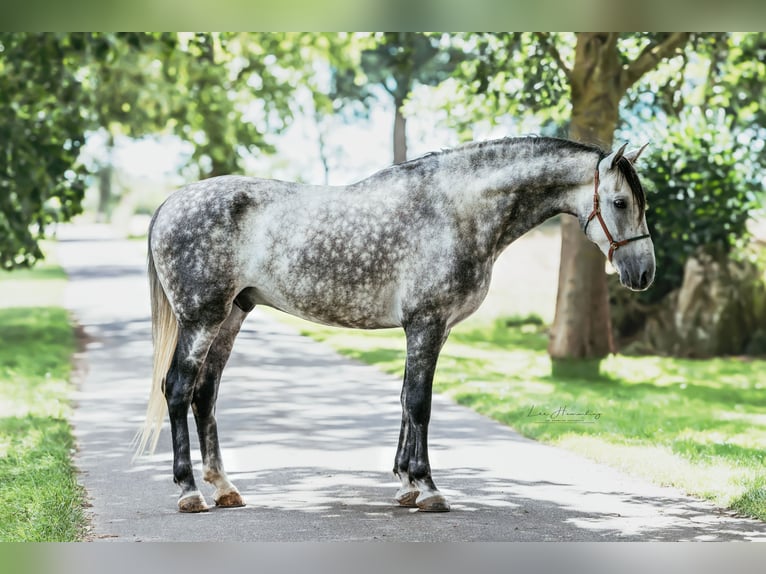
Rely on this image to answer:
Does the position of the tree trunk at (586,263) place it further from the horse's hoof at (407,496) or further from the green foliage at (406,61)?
the horse's hoof at (407,496)

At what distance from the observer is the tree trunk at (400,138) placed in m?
14.5

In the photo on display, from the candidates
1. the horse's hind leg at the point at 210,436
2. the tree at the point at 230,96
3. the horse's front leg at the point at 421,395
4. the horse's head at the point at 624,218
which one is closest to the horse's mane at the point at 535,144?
the horse's head at the point at 624,218

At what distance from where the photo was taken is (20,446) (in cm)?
628

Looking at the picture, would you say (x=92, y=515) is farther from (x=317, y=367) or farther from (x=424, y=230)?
(x=317, y=367)

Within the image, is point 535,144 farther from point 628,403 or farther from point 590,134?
point 590,134

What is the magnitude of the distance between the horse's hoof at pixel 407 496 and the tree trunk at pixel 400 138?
930 centimetres

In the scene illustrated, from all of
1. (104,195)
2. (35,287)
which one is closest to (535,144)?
(35,287)

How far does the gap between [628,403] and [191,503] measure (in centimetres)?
467

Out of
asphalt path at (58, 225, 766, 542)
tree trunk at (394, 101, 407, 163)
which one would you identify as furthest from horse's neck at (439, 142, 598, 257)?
tree trunk at (394, 101, 407, 163)

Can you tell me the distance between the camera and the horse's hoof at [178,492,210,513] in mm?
4832
